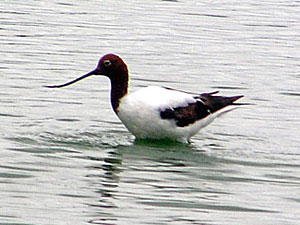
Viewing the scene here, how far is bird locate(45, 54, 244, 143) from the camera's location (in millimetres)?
12695

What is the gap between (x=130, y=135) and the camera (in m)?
13.4

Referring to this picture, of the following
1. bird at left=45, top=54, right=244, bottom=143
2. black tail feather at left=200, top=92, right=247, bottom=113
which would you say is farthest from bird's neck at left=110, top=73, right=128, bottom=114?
black tail feather at left=200, top=92, right=247, bottom=113

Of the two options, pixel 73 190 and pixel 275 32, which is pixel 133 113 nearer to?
pixel 73 190

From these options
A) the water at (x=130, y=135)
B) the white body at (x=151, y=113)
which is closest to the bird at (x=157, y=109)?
the white body at (x=151, y=113)

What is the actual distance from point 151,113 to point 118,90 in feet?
1.87

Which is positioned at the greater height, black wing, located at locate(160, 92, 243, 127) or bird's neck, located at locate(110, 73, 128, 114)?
bird's neck, located at locate(110, 73, 128, 114)

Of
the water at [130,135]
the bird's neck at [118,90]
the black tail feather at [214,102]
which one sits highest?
the bird's neck at [118,90]

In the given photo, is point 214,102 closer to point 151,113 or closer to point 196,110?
point 196,110

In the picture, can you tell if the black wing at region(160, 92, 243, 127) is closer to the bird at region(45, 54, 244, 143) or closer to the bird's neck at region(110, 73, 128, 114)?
the bird at region(45, 54, 244, 143)

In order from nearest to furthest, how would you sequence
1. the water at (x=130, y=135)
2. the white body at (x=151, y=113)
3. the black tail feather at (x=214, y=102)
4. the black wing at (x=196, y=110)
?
the water at (x=130, y=135)
the white body at (x=151, y=113)
the black wing at (x=196, y=110)
the black tail feather at (x=214, y=102)

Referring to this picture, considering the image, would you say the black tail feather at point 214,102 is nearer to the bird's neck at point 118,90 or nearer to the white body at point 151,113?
the white body at point 151,113

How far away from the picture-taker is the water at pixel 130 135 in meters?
9.99

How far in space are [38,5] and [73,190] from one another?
13.8m

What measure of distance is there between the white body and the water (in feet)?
0.56
